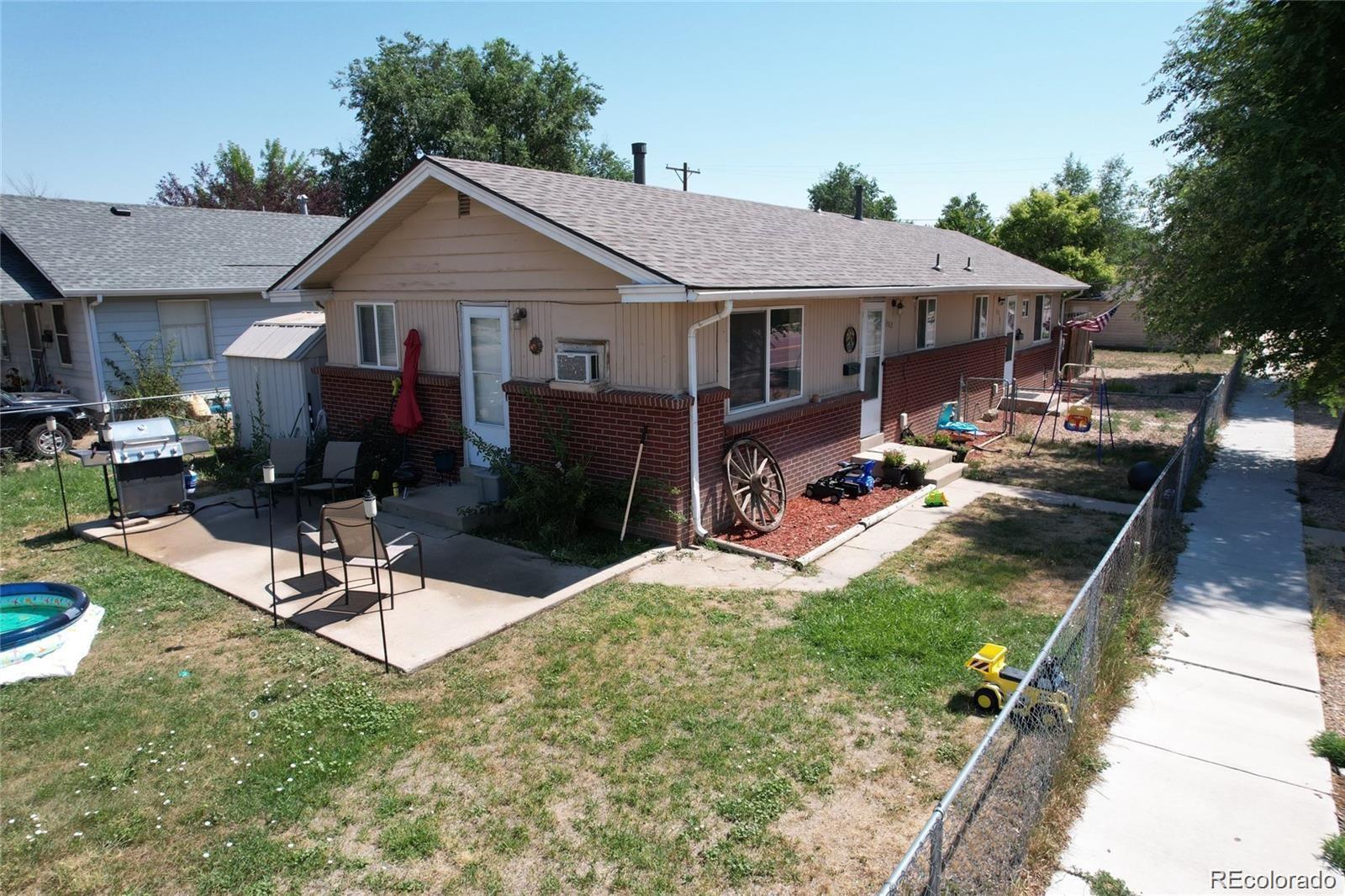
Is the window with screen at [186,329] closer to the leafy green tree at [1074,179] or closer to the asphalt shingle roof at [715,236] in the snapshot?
the asphalt shingle roof at [715,236]

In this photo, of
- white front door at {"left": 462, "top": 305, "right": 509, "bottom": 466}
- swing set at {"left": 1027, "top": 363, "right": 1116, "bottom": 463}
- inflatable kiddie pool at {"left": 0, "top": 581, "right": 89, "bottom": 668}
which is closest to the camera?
inflatable kiddie pool at {"left": 0, "top": 581, "right": 89, "bottom": 668}

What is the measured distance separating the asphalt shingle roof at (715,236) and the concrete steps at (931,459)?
2572 mm

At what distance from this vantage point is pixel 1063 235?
121 ft

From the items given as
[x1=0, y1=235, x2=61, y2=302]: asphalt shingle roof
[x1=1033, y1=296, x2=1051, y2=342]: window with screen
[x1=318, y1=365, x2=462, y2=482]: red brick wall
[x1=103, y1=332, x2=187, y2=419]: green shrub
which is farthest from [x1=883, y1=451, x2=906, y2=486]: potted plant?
[x1=0, y1=235, x2=61, y2=302]: asphalt shingle roof

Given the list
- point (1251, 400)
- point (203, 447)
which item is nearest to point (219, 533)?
point (203, 447)

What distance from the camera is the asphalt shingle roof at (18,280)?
622 inches

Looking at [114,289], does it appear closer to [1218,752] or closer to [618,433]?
[618,433]

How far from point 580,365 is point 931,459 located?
606cm

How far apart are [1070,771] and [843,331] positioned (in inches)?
311

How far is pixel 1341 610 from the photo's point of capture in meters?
7.28

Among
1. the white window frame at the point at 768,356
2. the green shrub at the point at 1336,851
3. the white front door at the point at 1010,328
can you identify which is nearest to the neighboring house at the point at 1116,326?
the white front door at the point at 1010,328

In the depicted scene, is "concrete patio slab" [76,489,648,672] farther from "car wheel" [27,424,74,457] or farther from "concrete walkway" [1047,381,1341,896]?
"car wheel" [27,424,74,457]

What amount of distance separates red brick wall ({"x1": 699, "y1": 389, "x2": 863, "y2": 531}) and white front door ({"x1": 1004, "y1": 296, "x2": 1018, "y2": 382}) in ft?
30.4

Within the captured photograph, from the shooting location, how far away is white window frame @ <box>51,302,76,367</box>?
665 inches
